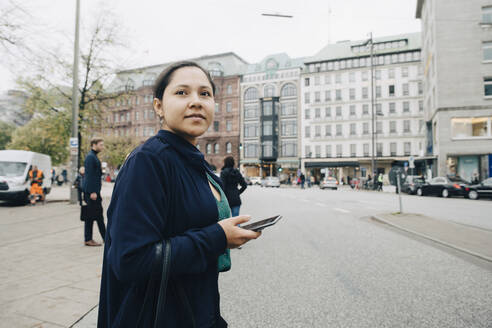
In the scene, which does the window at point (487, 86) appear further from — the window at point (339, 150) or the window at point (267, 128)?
the window at point (267, 128)

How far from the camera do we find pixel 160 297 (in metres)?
1.20

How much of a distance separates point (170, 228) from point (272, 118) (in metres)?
63.2

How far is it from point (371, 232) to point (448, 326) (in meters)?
5.43

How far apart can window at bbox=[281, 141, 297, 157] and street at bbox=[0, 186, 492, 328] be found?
2186 inches

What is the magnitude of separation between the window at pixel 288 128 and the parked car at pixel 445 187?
38.8 m

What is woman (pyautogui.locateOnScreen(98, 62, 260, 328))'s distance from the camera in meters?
1.16

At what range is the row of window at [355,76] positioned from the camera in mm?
57094

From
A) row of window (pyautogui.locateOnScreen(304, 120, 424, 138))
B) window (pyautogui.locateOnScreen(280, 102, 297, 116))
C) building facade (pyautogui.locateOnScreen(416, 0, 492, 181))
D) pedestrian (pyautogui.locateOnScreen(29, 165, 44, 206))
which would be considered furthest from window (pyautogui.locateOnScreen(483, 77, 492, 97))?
window (pyautogui.locateOnScreen(280, 102, 297, 116))

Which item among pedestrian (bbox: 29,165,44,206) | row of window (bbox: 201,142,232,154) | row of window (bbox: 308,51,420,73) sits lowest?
pedestrian (bbox: 29,165,44,206)

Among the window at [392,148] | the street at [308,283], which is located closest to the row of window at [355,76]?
the window at [392,148]

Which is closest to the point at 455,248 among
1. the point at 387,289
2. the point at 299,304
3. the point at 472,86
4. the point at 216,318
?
the point at 387,289

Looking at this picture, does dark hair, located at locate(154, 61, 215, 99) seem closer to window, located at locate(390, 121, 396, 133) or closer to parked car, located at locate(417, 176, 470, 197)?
parked car, located at locate(417, 176, 470, 197)

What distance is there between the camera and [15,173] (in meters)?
15.8

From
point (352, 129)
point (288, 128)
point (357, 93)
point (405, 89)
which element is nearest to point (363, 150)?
point (352, 129)
